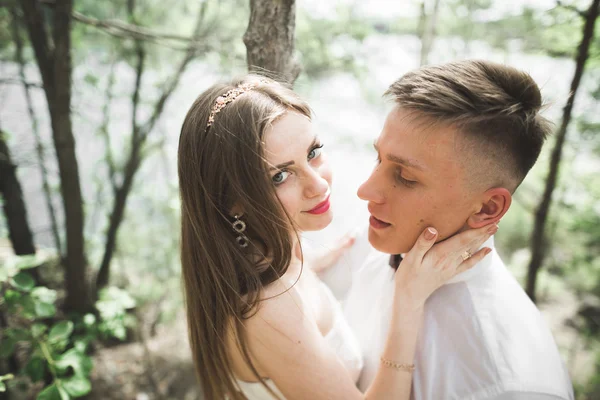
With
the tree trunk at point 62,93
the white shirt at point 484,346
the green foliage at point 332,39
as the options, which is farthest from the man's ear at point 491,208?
the green foliage at point 332,39

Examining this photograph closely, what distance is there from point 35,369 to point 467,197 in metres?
2.36

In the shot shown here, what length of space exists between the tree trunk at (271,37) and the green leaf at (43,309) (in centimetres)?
165

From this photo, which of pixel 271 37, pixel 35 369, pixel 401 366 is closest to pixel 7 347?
pixel 35 369

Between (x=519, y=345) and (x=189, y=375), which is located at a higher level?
(x=519, y=345)

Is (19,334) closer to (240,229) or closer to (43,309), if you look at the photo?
(43,309)

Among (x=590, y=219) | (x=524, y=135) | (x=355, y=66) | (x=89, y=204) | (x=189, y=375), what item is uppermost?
(x=355, y=66)

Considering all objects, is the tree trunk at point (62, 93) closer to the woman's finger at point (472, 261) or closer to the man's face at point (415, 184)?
the man's face at point (415, 184)

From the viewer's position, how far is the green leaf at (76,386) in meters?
1.92

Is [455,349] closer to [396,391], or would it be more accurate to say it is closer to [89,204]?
[396,391]

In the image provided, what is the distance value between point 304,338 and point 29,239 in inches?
105

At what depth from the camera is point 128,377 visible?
13.3 feet

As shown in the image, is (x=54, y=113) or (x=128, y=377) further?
(x=128, y=377)

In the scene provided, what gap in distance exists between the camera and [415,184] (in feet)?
5.55

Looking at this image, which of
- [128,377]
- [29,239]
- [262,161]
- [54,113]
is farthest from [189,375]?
[262,161]
